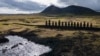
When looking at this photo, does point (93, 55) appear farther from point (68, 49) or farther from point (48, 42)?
point (48, 42)

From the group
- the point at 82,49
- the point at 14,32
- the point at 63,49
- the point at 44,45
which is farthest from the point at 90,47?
the point at 14,32

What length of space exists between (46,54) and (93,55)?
12057 millimetres

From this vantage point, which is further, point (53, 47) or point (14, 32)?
point (14, 32)

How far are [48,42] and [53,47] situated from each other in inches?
342

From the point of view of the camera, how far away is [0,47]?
66.8m

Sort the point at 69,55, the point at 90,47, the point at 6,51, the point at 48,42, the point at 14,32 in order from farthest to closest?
1. the point at 14,32
2. the point at 48,42
3. the point at 90,47
4. the point at 6,51
5. the point at 69,55

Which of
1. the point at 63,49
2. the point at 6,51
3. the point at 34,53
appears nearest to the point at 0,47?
the point at 6,51

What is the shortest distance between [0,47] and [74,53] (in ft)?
74.0

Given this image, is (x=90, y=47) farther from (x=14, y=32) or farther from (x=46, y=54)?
(x=14, y=32)

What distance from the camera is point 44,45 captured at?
7075cm

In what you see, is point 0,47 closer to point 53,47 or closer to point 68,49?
Answer: point 53,47

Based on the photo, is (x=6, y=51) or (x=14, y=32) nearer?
(x=6, y=51)

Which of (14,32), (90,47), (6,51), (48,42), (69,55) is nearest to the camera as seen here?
(69,55)

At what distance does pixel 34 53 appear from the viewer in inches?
2343
